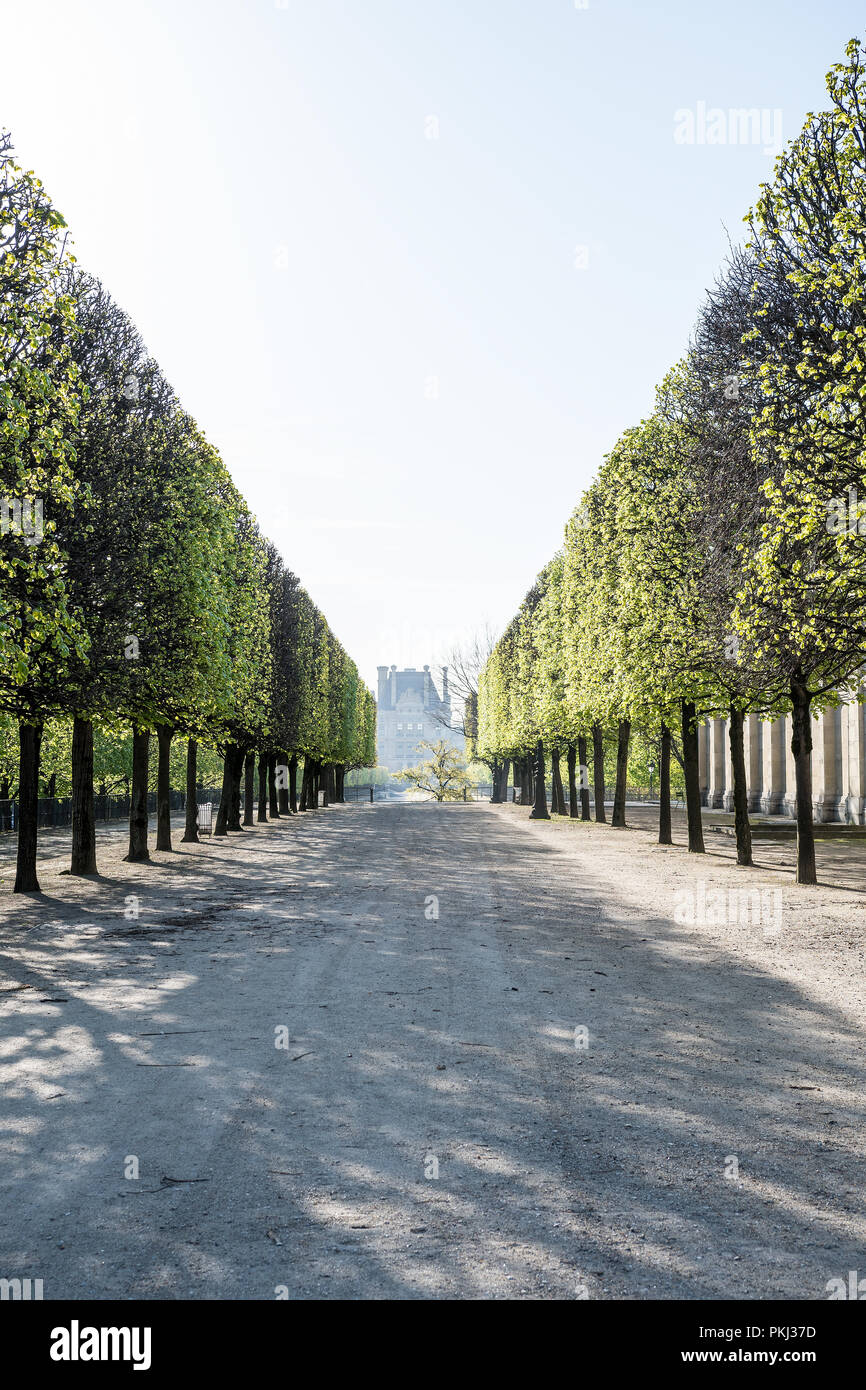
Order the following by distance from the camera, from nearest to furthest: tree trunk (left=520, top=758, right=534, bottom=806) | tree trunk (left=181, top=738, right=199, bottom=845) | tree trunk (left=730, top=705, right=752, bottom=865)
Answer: tree trunk (left=730, top=705, right=752, bottom=865), tree trunk (left=181, top=738, right=199, bottom=845), tree trunk (left=520, top=758, right=534, bottom=806)

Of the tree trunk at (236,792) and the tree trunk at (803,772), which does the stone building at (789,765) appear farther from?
the tree trunk at (236,792)

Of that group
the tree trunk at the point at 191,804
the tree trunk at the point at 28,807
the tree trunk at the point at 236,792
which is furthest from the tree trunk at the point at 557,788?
the tree trunk at the point at 28,807

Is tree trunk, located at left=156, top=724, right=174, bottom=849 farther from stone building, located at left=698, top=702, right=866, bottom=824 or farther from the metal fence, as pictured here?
stone building, located at left=698, top=702, right=866, bottom=824

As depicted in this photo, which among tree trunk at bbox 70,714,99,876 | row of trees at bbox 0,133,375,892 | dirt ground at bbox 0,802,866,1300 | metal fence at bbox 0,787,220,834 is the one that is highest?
row of trees at bbox 0,133,375,892

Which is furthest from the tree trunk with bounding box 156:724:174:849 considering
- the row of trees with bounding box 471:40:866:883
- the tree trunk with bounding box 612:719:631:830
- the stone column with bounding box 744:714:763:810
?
the stone column with bounding box 744:714:763:810

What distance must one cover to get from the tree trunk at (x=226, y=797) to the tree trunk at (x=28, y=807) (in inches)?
680

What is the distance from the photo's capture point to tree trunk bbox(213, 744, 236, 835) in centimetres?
3659

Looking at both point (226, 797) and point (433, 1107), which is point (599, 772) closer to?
point (226, 797)

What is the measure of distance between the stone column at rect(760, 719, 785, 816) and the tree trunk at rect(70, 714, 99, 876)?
→ 3893 cm

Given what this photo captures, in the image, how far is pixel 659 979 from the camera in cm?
1091

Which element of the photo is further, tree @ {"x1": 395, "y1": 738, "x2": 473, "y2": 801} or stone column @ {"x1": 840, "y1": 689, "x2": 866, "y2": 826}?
tree @ {"x1": 395, "y1": 738, "x2": 473, "y2": 801}

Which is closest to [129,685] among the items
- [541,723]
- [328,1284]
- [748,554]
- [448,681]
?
[748,554]
